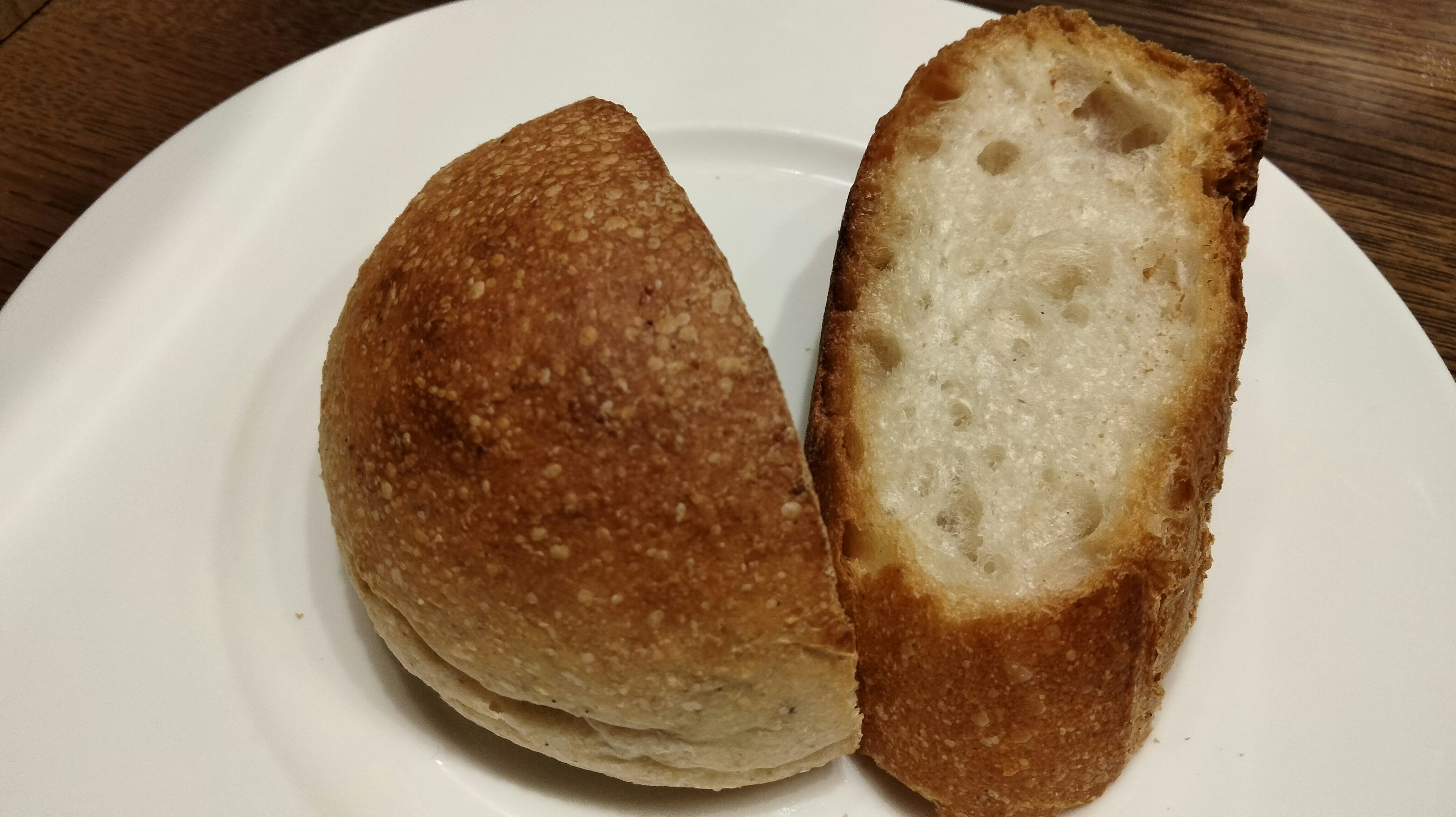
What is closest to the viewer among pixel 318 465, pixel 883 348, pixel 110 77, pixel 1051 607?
pixel 1051 607

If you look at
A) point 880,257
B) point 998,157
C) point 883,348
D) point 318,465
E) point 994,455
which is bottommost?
point 318,465

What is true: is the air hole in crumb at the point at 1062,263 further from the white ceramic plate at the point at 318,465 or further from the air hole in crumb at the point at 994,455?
the white ceramic plate at the point at 318,465

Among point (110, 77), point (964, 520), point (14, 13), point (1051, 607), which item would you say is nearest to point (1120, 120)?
point (964, 520)

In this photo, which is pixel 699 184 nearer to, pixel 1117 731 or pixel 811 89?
pixel 811 89

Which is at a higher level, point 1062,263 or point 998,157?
point 998,157

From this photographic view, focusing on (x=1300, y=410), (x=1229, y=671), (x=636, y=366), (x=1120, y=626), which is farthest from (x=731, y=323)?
(x=1300, y=410)

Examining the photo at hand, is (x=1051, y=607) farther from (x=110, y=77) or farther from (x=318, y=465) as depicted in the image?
(x=110, y=77)
